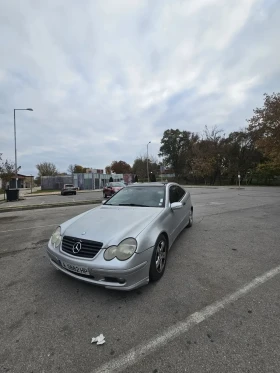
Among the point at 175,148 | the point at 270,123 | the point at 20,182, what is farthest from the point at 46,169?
the point at 270,123

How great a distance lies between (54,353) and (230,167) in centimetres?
4069

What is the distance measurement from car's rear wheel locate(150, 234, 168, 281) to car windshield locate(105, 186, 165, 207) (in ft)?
2.64

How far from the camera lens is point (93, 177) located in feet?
130

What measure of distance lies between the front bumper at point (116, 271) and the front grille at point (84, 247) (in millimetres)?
57

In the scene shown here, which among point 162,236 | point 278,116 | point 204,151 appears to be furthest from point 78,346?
point 204,151

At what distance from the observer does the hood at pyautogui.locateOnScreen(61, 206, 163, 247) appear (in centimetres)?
263

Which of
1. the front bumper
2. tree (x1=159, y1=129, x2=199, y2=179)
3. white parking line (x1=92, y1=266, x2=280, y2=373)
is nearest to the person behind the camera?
white parking line (x1=92, y1=266, x2=280, y2=373)

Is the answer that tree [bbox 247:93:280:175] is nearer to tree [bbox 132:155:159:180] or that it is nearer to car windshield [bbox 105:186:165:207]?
car windshield [bbox 105:186:165:207]

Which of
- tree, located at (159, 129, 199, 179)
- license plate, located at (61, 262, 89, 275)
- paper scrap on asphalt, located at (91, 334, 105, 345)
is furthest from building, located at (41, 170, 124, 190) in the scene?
paper scrap on asphalt, located at (91, 334, 105, 345)

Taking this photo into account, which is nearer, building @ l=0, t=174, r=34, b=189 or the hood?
the hood

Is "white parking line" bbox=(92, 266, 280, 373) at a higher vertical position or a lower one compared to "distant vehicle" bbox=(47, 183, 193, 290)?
lower

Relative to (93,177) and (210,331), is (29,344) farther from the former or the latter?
Result: (93,177)

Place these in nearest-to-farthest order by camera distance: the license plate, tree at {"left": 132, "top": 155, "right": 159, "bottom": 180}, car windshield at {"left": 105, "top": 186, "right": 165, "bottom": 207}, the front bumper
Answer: the front bumper
the license plate
car windshield at {"left": 105, "top": 186, "right": 165, "bottom": 207}
tree at {"left": 132, "top": 155, "right": 159, "bottom": 180}

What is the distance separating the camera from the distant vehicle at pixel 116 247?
7.90 feet
